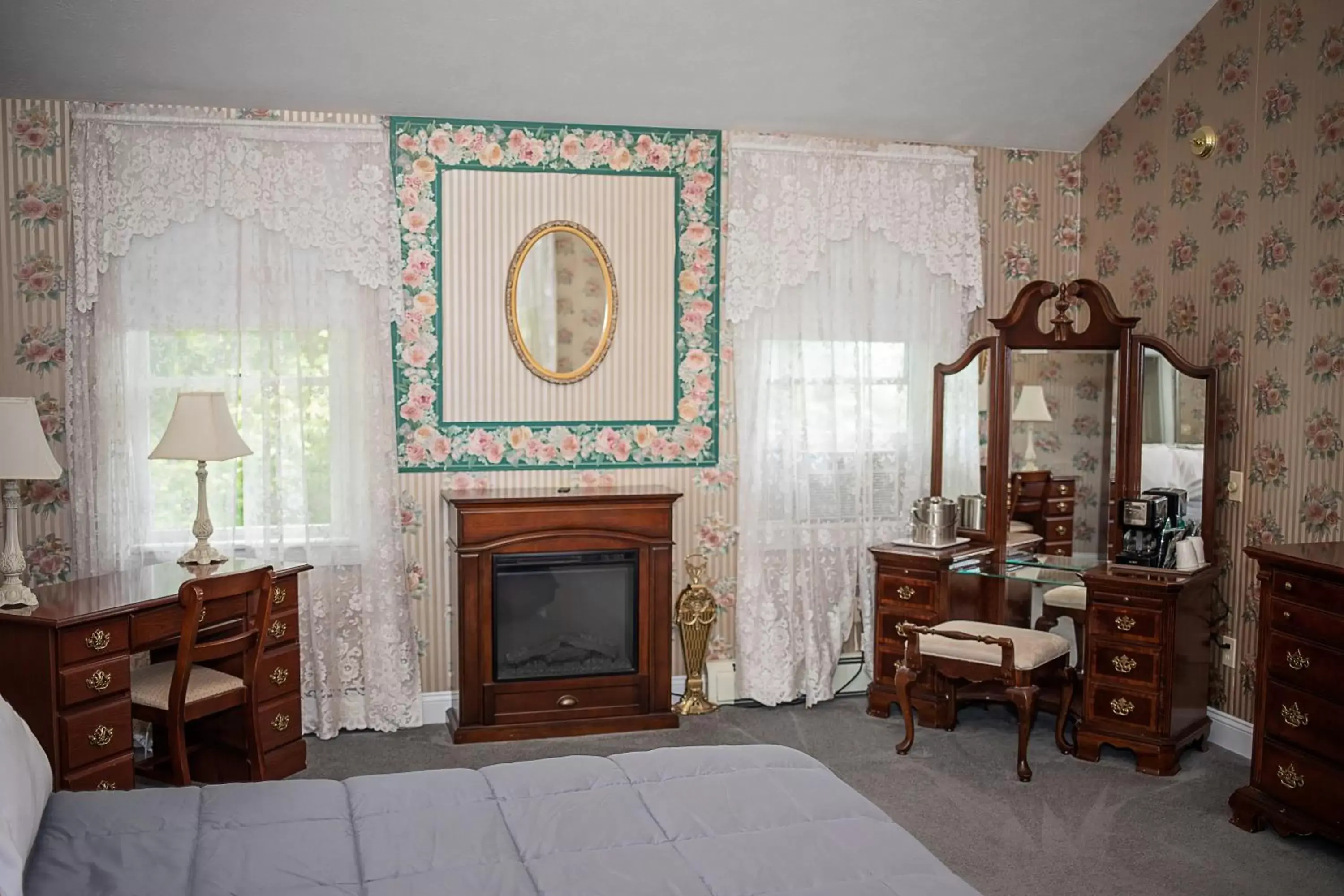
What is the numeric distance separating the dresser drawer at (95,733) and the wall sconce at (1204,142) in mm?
4342

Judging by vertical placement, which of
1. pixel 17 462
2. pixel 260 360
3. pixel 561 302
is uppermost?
pixel 561 302

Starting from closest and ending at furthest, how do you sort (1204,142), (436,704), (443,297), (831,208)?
(1204,142)
(443,297)
(436,704)
(831,208)

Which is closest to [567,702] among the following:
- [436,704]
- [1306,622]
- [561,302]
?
[436,704]

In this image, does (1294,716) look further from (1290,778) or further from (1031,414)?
(1031,414)

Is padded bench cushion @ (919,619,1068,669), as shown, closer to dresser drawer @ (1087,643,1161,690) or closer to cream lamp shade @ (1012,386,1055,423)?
dresser drawer @ (1087,643,1161,690)

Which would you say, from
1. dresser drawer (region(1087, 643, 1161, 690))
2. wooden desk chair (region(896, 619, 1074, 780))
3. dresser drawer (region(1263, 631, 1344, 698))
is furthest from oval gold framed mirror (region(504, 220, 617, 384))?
dresser drawer (region(1263, 631, 1344, 698))

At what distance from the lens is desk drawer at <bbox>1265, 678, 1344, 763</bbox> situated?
3.18 m

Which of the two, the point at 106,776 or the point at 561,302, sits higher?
the point at 561,302

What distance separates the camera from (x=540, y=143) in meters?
4.57

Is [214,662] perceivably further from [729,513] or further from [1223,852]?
[1223,852]

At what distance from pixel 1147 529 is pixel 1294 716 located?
3.18 feet

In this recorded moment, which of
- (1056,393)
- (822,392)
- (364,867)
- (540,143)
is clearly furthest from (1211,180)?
(364,867)

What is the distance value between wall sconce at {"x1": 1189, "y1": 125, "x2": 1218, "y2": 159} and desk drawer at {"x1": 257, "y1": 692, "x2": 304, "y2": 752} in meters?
4.04

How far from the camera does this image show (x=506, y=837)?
2.08 metres
